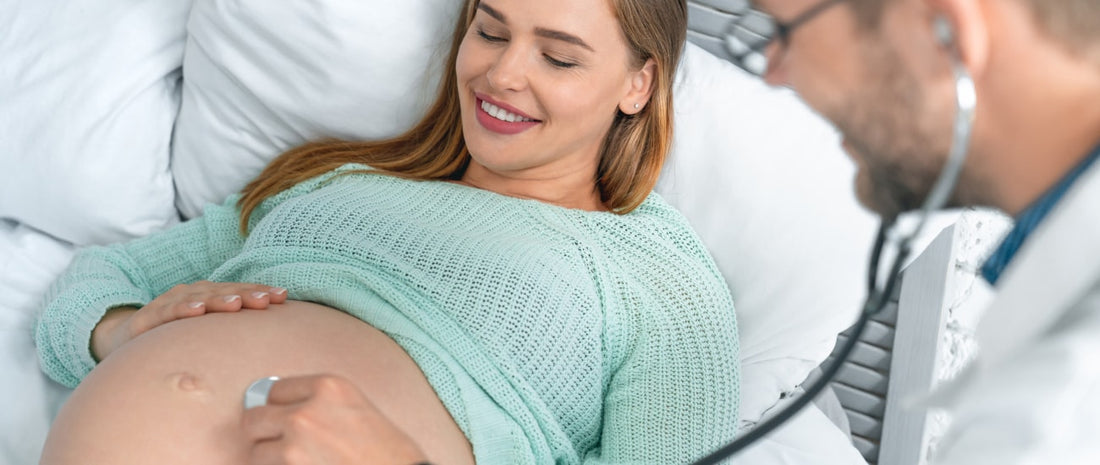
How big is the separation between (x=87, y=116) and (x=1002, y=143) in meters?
1.47

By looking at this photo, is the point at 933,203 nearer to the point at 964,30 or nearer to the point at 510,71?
the point at 964,30

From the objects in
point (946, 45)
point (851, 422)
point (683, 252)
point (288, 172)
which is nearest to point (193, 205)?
point (288, 172)

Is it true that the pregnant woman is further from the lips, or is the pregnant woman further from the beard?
the beard

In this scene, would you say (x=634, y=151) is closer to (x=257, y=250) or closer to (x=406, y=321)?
(x=406, y=321)

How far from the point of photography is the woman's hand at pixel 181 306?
128cm

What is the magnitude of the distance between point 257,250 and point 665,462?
672 millimetres

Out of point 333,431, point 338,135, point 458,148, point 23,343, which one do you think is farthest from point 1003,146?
point 23,343

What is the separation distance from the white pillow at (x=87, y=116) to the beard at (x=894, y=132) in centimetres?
130

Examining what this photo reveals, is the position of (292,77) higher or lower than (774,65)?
lower

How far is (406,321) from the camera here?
1.30m

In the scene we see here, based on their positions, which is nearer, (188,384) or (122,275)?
(188,384)

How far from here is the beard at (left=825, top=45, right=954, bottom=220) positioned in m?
0.75

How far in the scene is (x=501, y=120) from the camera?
1.43m

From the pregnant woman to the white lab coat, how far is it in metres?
0.63
